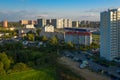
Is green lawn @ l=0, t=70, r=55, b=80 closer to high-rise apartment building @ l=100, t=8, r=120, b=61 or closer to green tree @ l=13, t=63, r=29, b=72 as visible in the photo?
green tree @ l=13, t=63, r=29, b=72

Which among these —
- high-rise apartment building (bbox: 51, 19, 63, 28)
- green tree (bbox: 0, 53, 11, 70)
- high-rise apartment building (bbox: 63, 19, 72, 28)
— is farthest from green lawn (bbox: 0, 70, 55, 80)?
high-rise apartment building (bbox: 63, 19, 72, 28)

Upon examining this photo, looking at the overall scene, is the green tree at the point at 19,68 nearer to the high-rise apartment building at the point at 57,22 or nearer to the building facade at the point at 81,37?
the building facade at the point at 81,37

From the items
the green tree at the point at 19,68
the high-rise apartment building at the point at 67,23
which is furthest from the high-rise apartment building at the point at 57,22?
the green tree at the point at 19,68

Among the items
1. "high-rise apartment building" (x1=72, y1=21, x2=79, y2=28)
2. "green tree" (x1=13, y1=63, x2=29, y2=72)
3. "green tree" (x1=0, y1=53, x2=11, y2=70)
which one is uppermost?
"high-rise apartment building" (x1=72, y1=21, x2=79, y2=28)

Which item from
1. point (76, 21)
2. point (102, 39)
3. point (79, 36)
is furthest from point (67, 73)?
point (76, 21)

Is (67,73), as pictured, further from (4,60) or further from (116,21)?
(116,21)
